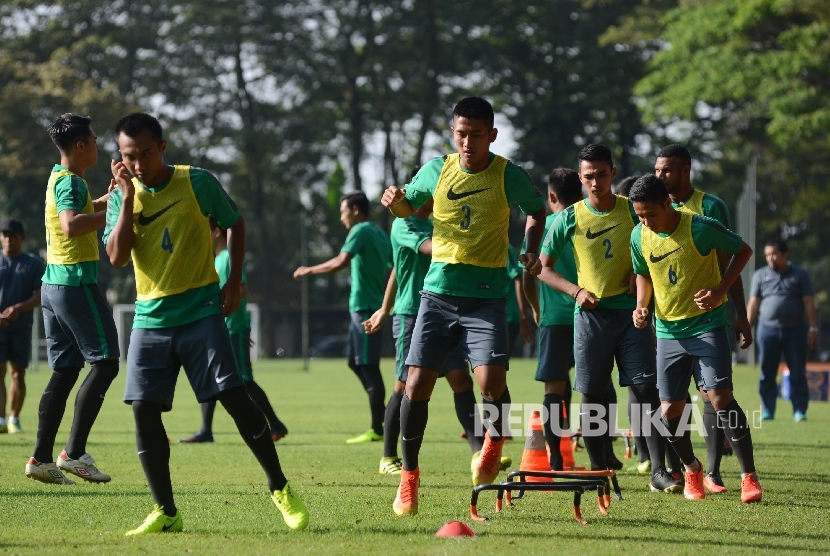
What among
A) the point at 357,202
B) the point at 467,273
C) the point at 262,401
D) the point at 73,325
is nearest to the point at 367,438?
the point at 262,401

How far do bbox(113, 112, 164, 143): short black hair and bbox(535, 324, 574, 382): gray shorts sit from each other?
3.69 m

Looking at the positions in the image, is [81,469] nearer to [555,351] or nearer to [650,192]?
[555,351]

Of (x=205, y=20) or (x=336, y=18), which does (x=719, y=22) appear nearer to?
(x=336, y=18)

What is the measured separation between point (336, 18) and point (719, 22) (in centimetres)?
1817

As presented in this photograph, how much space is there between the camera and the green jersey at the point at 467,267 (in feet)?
23.5

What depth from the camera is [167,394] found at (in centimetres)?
639

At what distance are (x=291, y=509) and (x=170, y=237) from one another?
1528 mm

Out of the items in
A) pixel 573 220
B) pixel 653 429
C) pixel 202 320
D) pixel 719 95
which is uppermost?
pixel 719 95

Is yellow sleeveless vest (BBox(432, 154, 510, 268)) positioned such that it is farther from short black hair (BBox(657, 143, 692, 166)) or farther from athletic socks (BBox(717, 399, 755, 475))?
athletic socks (BBox(717, 399, 755, 475))

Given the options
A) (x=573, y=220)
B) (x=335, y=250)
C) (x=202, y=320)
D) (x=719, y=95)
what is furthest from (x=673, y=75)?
(x=202, y=320)

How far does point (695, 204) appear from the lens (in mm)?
8258

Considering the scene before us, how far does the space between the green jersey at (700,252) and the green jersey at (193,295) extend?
9.00 feet

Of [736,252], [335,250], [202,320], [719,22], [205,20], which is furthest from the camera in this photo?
[335,250]

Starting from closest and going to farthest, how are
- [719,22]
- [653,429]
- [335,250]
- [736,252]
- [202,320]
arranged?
[202,320], [736,252], [653,429], [719,22], [335,250]
